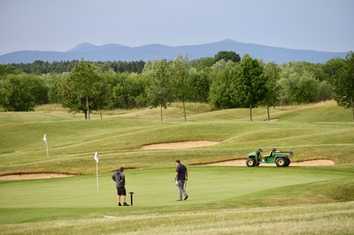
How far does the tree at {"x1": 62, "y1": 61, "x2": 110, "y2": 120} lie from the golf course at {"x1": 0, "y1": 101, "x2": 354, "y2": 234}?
18373 mm

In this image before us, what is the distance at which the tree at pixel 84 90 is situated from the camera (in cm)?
10269

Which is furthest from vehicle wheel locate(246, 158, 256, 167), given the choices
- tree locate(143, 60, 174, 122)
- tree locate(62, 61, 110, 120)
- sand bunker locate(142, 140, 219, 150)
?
tree locate(62, 61, 110, 120)

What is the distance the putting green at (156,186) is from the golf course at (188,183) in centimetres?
6

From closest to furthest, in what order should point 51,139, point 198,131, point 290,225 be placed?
1. point 290,225
2. point 198,131
3. point 51,139

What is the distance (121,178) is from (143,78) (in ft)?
465

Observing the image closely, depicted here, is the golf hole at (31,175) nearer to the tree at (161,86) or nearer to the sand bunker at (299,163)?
the sand bunker at (299,163)

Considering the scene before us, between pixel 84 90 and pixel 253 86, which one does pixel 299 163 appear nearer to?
pixel 253 86

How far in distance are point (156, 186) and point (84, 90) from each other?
6650 centimetres

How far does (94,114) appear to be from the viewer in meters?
148

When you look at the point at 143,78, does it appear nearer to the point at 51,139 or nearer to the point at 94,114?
the point at 94,114

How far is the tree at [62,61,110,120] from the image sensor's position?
337ft

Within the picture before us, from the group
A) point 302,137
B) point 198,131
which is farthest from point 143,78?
point 302,137

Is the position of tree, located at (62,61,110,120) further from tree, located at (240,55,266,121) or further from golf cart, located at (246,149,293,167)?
golf cart, located at (246,149,293,167)

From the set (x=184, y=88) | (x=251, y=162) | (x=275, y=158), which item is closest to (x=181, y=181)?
(x=275, y=158)
